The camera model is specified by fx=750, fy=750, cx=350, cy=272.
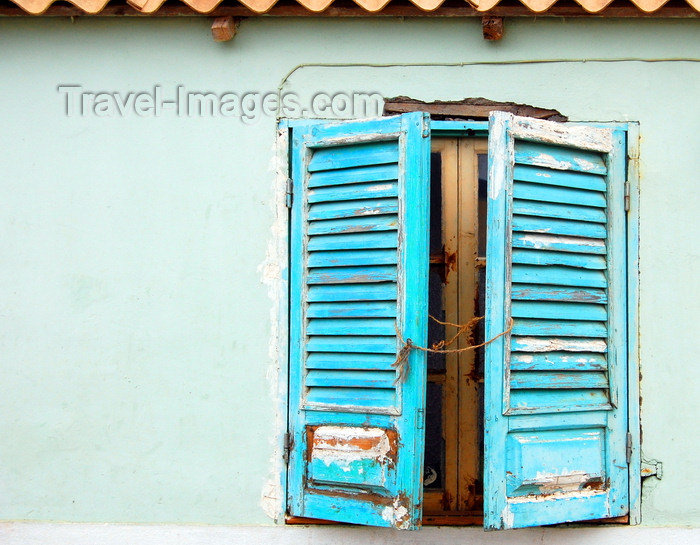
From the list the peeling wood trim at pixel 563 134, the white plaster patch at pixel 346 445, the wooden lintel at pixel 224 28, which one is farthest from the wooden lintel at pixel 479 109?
the white plaster patch at pixel 346 445

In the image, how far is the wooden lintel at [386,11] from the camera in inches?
129

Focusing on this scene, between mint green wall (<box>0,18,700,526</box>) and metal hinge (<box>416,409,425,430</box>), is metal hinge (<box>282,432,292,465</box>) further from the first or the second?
metal hinge (<box>416,409,425,430</box>)

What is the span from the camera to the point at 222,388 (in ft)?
11.0

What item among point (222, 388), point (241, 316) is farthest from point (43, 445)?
point (241, 316)

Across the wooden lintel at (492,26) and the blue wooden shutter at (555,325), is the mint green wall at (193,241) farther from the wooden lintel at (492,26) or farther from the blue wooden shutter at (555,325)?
the blue wooden shutter at (555,325)

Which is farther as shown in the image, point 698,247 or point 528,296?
point 698,247

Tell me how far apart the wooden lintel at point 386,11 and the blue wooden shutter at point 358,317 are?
0.56 m

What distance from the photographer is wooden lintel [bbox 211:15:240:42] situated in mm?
3311

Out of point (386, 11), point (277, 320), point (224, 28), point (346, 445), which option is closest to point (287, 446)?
point (346, 445)

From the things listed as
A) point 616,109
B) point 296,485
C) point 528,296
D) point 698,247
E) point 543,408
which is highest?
point 616,109

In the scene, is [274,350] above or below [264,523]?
above

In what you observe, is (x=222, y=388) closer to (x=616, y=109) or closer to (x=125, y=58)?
(x=125, y=58)

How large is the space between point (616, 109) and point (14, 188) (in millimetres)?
2762

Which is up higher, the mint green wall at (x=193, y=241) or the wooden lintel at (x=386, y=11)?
the wooden lintel at (x=386, y=11)
